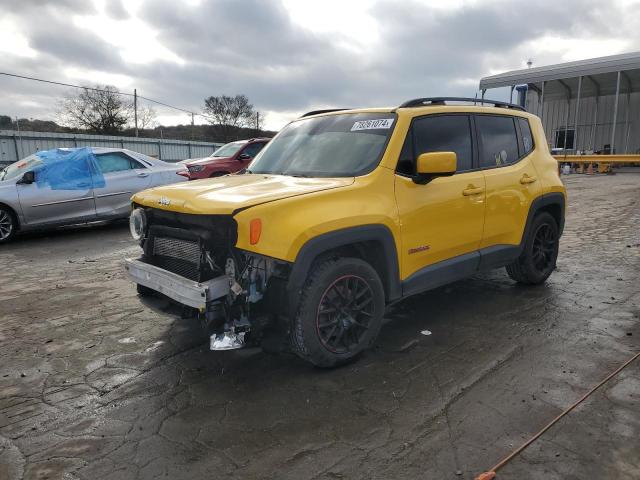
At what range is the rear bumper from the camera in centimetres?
310

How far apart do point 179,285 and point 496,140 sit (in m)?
3.30

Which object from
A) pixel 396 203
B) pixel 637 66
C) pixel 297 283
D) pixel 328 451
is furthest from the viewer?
pixel 637 66

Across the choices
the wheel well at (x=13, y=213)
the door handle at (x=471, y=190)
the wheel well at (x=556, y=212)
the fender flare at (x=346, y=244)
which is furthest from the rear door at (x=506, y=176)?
the wheel well at (x=13, y=213)

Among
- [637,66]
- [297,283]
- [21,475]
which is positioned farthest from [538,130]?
[637,66]

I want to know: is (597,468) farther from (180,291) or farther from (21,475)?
(21,475)

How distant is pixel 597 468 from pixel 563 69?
26.4 meters

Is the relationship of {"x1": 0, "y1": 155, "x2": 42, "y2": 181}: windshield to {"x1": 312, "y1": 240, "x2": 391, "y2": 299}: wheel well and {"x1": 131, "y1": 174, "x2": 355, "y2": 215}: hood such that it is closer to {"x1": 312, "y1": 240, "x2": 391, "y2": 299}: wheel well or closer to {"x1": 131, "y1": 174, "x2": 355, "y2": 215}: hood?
{"x1": 131, "y1": 174, "x2": 355, "y2": 215}: hood

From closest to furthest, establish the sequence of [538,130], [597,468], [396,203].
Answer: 1. [597,468]
2. [396,203]
3. [538,130]

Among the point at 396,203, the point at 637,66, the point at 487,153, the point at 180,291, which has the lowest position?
the point at 180,291

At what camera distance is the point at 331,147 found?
4129 mm

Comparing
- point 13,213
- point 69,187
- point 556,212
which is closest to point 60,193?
point 69,187

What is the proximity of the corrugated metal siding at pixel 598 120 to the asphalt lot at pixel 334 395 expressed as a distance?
27.5m

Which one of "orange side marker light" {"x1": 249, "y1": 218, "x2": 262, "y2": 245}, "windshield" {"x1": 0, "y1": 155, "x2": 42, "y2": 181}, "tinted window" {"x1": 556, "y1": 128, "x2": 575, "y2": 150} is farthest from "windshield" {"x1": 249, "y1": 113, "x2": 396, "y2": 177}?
"tinted window" {"x1": 556, "y1": 128, "x2": 575, "y2": 150}

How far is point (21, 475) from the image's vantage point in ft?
7.99
